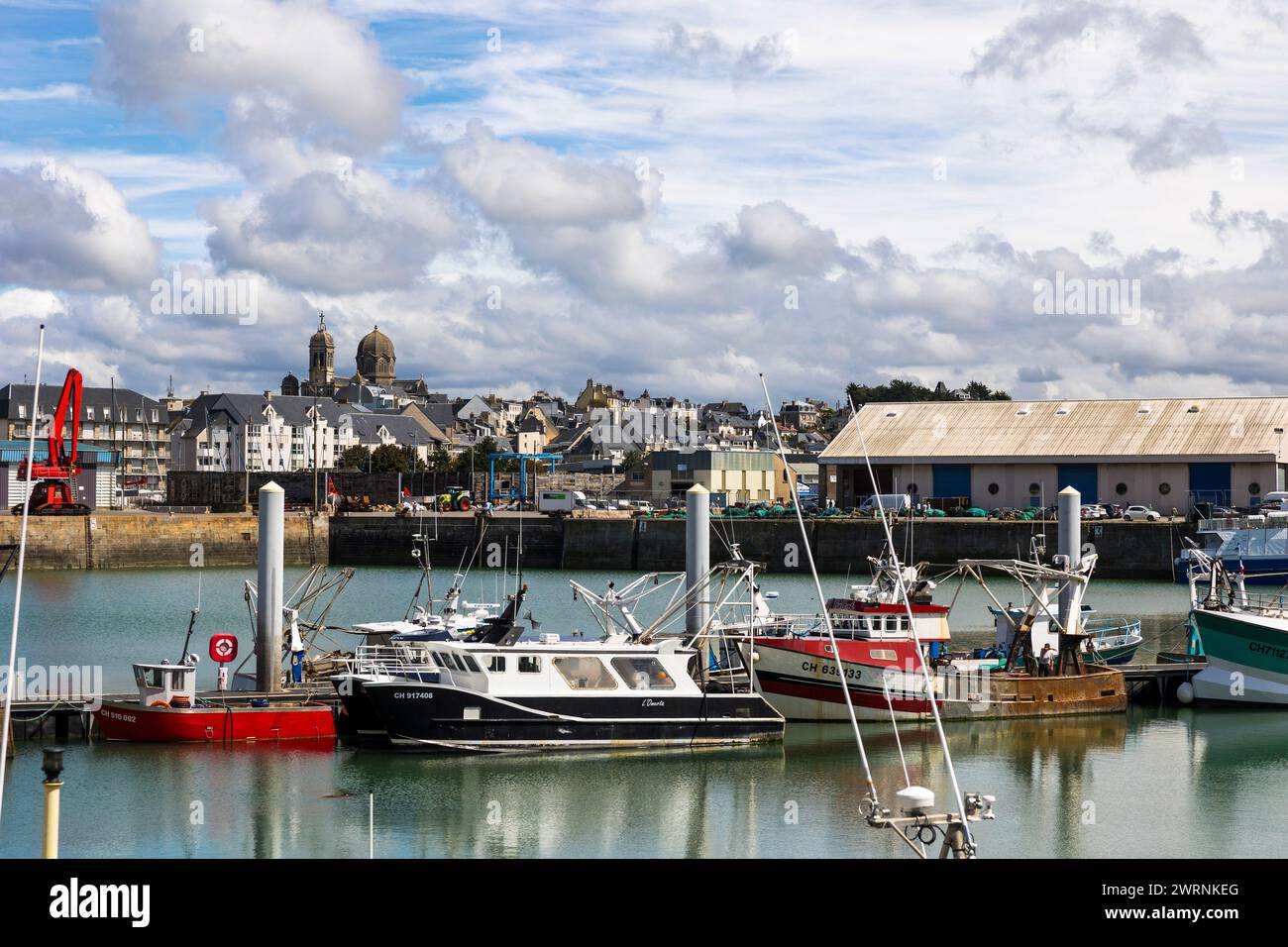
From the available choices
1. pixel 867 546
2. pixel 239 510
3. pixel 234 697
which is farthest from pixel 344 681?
pixel 239 510

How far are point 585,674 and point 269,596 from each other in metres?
6.73

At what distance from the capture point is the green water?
71.9ft

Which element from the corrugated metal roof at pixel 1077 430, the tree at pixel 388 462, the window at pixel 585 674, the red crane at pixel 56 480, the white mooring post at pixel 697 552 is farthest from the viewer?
the tree at pixel 388 462

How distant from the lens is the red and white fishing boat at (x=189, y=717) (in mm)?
27625

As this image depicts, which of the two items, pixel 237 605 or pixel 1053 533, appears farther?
pixel 1053 533

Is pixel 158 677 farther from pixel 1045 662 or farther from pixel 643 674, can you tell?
pixel 1045 662

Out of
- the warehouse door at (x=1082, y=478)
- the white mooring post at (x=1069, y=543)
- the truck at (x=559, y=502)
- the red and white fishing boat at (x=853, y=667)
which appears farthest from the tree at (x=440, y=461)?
the red and white fishing boat at (x=853, y=667)

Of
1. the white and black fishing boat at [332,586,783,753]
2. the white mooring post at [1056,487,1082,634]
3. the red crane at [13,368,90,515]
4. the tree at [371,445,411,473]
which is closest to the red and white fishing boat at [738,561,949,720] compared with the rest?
the white and black fishing boat at [332,586,783,753]

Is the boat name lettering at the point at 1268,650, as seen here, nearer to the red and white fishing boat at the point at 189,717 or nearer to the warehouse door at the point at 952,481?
the red and white fishing boat at the point at 189,717

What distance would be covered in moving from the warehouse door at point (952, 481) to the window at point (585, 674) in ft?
184
